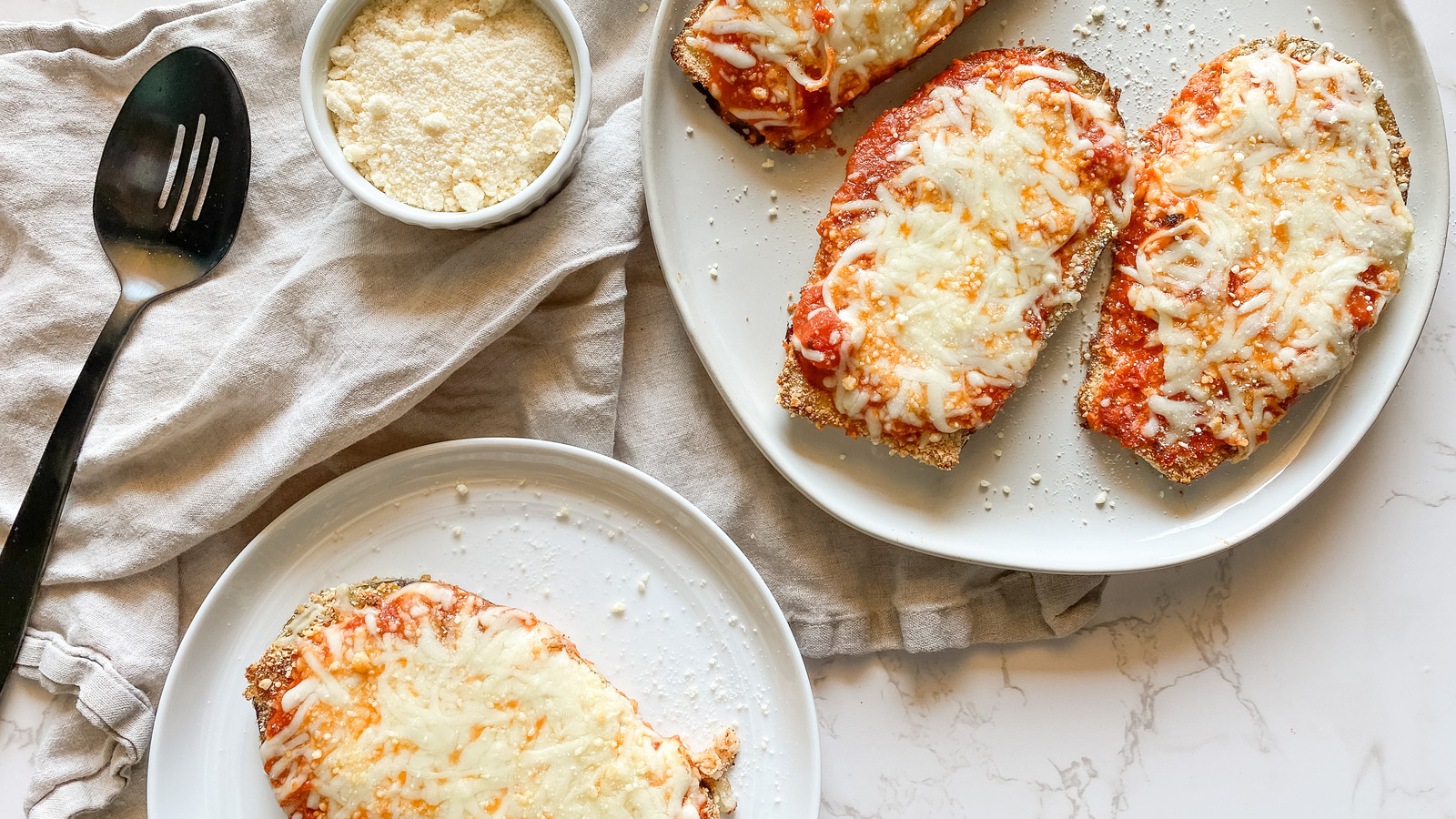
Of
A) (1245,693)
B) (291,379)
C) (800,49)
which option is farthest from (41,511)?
(1245,693)

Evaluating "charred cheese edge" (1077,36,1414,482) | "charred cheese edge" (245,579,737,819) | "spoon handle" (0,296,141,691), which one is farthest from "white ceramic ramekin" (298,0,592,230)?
"charred cheese edge" (1077,36,1414,482)

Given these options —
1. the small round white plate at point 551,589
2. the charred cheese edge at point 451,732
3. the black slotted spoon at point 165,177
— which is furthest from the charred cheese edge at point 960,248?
the black slotted spoon at point 165,177

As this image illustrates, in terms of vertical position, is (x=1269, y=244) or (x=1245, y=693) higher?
(x=1269, y=244)

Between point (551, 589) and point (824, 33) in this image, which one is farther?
point (551, 589)

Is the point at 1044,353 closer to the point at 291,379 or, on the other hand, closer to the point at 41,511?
the point at 291,379

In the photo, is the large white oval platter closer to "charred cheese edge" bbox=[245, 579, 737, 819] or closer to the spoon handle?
"charred cheese edge" bbox=[245, 579, 737, 819]
